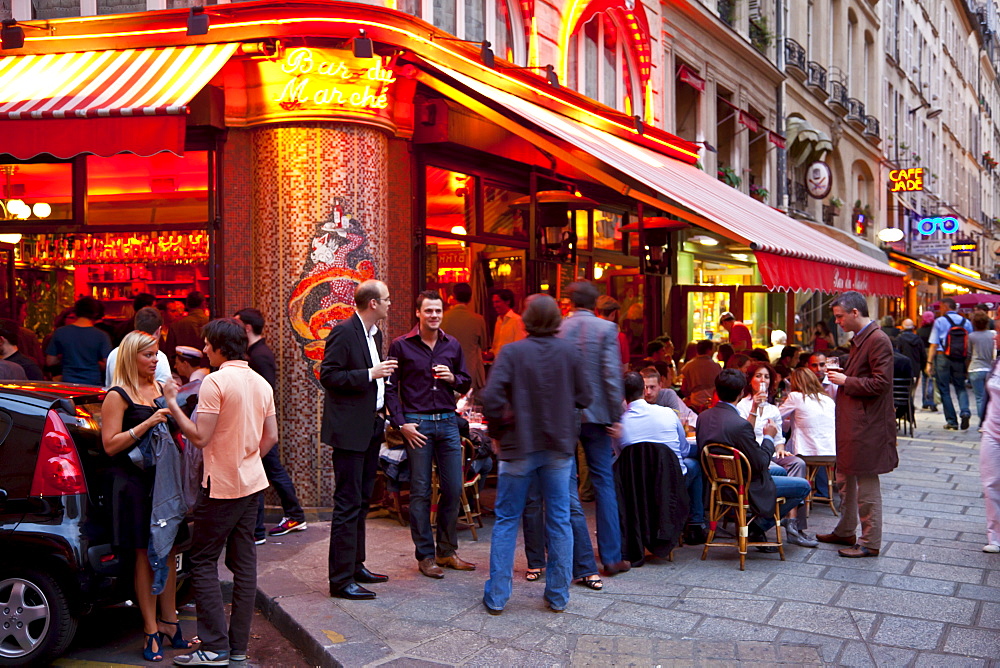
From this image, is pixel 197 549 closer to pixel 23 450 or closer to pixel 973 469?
pixel 23 450

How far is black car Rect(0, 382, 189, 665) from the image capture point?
475 centimetres

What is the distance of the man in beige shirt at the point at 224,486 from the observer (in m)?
4.72

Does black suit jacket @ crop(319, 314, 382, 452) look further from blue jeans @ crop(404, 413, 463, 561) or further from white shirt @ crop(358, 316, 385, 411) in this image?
blue jeans @ crop(404, 413, 463, 561)

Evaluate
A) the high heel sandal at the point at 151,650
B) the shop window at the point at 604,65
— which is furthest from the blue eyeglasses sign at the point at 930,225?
the high heel sandal at the point at 151,650

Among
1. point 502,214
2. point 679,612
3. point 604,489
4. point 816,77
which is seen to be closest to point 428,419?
point 604,489

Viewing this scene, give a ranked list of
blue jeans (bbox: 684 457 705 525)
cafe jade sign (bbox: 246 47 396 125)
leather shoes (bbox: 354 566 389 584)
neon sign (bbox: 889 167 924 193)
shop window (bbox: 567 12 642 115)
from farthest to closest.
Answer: neon sign (bbox: 889 167 924 193) → shop window (bbox: 567 12 642 115) → cafe jade sign (bbox: 246 47 396 125) → blue jeans (bbox: 684 457 705 525) → leather shoes (bbox: 354 566 389 584)

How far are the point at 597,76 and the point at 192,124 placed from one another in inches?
284

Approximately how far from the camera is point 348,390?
580 cm

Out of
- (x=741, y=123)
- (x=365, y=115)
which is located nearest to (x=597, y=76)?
(x=741, y=123)

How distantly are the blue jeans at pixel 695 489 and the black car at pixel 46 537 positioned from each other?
3.94 m

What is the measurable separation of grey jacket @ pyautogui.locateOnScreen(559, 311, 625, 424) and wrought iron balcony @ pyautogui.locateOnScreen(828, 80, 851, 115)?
2053 centimetres

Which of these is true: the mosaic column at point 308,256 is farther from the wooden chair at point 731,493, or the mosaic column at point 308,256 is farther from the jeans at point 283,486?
the wooden chair at point 731,493

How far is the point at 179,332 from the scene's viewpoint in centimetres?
850

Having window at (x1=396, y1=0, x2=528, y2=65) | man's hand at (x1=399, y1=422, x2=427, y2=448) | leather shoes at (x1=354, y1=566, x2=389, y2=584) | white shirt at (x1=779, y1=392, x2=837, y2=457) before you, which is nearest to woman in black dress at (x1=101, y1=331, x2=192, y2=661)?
leather shoes at (x1=354, y1=566, x2=389, y2=584)
